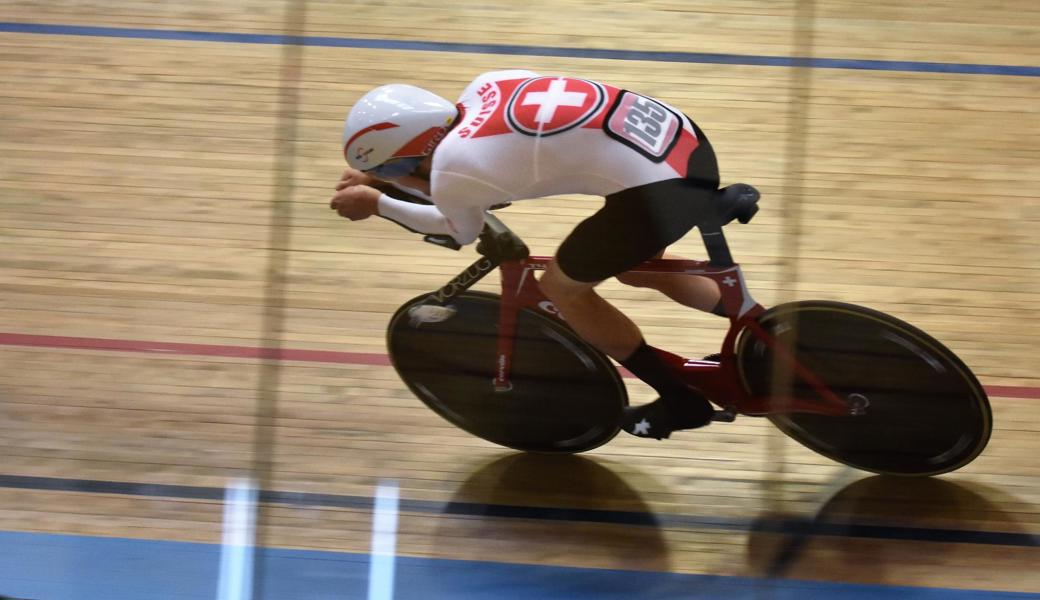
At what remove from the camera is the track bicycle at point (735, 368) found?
2133mm

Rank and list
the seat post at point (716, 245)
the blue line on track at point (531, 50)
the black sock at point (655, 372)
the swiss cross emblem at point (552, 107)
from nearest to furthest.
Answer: the swiss cross emblem at point (552, 107) → the seat post at point (716, 245) → the black sock at point (655, 372) → the blue line on track at point (531, 50)

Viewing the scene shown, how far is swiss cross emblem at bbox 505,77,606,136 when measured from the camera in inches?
76.9

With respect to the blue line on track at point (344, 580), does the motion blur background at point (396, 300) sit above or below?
above

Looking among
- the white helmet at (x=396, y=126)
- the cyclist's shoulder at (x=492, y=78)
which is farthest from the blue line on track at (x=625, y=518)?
the cyclist's shoulder at (x=492, y=78)

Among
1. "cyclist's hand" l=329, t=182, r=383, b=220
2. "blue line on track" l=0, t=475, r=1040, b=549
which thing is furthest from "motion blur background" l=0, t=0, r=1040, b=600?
"cyclist's hand" l=329, t=182, r=383, b=220

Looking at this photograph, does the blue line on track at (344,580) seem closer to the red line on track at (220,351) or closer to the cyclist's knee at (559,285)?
the red line on track at (220,351)

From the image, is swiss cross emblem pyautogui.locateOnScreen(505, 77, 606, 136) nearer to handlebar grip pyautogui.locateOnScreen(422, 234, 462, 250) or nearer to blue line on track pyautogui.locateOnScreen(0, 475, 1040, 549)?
handlebar grip pyautogui.locateOnScreen(422, 234, 462, 250)

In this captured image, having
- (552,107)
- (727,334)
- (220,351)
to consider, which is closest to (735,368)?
(727,334)

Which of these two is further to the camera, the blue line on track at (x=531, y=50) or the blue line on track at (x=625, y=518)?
the blue line on track at (x=531, y=50)

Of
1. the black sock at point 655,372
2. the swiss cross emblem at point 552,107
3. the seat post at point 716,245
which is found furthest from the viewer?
the black sock at point 655,372

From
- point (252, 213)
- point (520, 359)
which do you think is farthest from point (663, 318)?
point (252, 213)

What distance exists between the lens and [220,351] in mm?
2301

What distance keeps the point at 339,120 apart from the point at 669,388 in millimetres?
831

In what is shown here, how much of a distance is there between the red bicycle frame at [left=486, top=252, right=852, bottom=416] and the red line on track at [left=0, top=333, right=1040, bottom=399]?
0.68 ft
